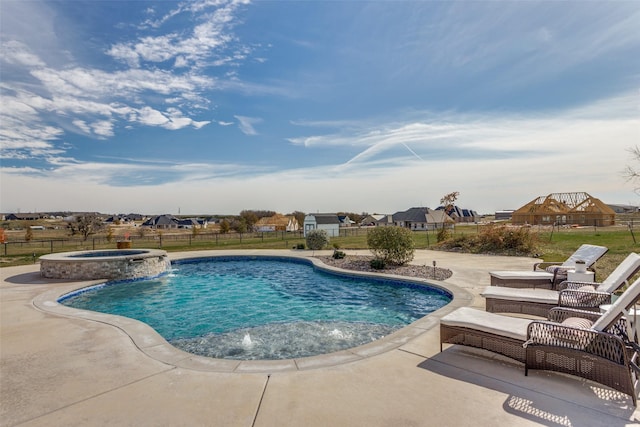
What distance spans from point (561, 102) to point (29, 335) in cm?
1705

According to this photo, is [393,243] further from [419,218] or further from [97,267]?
[419,218]

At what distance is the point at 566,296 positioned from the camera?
188 inches

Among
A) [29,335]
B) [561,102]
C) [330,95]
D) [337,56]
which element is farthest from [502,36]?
A: [29,335]

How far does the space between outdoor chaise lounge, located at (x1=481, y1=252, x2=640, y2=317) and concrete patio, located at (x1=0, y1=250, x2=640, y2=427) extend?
1.61 m

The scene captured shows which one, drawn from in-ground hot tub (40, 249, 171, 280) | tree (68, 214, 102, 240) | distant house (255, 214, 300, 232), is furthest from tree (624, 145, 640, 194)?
distant house (255, 214, 300, 232)

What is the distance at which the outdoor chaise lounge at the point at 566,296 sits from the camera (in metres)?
4.68

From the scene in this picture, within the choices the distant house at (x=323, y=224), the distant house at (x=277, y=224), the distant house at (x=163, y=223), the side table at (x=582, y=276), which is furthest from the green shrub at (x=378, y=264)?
the distant house at (x=163, y=223)

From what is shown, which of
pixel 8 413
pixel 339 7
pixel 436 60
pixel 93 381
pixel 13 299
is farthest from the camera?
pixel 436 60

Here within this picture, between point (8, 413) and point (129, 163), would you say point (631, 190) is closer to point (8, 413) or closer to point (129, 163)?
point (8, 413)

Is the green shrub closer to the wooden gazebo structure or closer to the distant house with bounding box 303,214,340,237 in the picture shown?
the distant house with bounding box 303,214,340,237

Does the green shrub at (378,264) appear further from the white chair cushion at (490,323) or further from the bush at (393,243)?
the white chair cushion at (490,323)

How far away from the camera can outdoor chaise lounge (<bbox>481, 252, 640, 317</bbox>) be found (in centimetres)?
468

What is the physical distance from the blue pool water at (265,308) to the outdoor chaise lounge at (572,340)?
219cm

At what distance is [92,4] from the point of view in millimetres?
9469
